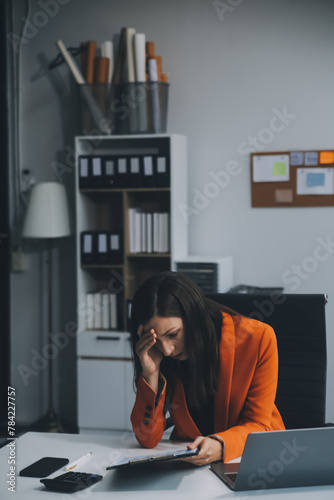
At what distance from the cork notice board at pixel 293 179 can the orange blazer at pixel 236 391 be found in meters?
1.98

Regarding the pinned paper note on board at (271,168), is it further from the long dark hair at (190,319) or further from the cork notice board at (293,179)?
the long dark hair at (190,319)

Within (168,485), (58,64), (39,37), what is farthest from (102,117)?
(168,485)

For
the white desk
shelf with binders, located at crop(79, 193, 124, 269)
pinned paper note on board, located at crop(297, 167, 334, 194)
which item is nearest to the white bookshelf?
shelf with binders, located at crop(79, 193, 124, 269)

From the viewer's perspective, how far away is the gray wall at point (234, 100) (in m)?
3.63

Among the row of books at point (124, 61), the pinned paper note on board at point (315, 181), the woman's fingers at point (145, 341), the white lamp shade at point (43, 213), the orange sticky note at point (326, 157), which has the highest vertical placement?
the row of books at point (124, 61)

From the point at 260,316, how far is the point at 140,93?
78.8 inches

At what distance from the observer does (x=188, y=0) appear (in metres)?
3.77

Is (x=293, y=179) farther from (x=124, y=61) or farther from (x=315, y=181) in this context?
(x=124, y=61)

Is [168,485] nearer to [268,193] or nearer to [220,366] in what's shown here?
[220,366]

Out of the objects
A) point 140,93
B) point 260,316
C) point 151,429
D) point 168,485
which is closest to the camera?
point 168,485

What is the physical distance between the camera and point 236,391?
5.87 feet

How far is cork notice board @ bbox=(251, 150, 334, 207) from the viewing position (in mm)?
3615

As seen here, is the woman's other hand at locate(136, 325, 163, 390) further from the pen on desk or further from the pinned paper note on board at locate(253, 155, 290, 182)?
the pinned paper note on board at locate(253, 155, 290, 182)

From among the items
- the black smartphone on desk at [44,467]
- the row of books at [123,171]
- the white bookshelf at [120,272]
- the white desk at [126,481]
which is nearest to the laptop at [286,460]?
the white desk at [126,481]
